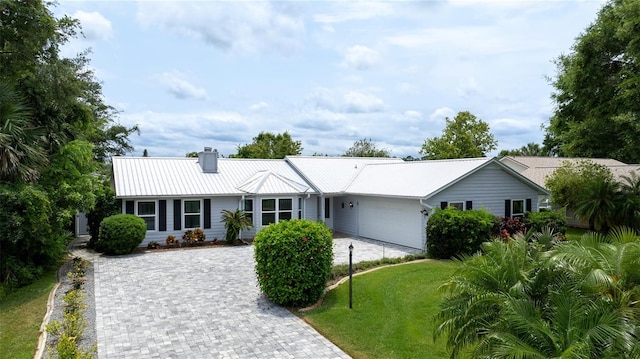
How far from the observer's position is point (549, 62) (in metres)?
22.5

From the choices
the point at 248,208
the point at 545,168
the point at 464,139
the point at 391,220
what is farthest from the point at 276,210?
the point at 464,139

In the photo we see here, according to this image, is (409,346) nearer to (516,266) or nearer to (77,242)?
(516,266)

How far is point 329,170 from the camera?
26.8 metres

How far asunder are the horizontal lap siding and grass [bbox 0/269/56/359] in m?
14.2

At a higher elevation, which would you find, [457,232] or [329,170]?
[329,170]

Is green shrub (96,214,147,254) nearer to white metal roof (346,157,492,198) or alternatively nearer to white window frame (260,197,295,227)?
white window frame (260,197,295,227)

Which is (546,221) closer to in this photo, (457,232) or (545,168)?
(457,232)

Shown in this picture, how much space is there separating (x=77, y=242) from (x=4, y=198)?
35.2 ft

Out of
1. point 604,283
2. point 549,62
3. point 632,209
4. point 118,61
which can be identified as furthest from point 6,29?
point 632,209

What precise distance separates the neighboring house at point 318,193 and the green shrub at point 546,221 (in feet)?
6.77

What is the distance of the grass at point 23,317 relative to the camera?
27.8ft

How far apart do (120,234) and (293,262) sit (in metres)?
10.0

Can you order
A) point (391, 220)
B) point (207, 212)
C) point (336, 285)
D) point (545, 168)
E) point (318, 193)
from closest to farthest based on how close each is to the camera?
point (336, 285) < point (391, 220) < point (207, 212) < point (318, 193) < point (545, 168)

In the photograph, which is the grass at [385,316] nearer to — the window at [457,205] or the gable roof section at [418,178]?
the window at [457,205]
